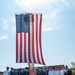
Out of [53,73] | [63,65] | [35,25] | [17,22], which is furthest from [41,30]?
[63,65]

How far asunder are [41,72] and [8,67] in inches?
111

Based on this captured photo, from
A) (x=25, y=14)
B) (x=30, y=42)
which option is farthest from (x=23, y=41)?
(x=25, y=14)

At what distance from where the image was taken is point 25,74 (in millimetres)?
22969

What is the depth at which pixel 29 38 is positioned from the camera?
19.8m

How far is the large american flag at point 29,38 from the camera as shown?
19656mm

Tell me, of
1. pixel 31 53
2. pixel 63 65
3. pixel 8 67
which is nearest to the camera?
pixel 31 53

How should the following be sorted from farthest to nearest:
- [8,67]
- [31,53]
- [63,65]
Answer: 1. [63,65]
2. [8,67]
3. [31,53]

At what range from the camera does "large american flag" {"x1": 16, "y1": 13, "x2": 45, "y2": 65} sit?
64.5 feet

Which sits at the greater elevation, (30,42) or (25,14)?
(25,14)

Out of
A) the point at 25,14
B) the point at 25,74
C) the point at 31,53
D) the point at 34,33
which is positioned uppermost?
the point at 25,14

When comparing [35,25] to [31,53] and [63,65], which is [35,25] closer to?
[31,53]

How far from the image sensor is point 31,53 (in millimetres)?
19453

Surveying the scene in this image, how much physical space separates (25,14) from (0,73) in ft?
24.7

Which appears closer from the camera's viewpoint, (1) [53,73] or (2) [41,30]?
(2) [41,30]
